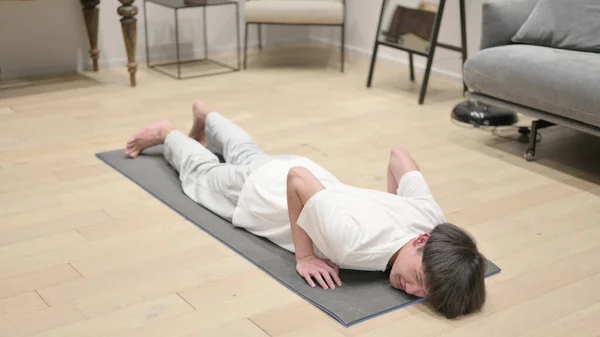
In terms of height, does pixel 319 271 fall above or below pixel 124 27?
below

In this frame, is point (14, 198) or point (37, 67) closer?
point (14, 198)

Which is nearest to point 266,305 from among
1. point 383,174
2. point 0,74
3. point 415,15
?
point 383,174

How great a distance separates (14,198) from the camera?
2846 millimetres

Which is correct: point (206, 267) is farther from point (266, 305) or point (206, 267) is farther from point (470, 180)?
point (470, 180)

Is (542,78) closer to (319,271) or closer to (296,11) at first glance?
(319,271)

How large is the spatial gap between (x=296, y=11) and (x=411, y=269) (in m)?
2.88

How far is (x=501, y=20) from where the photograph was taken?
137 inches

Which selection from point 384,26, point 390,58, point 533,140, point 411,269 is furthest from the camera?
point 390,58

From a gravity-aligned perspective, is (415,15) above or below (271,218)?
above

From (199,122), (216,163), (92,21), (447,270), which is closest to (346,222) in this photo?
(447,270)

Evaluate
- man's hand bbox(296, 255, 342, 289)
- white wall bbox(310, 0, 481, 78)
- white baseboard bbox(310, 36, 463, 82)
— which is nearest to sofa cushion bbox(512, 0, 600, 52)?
white wall bbox(310, 0, 481, 78)

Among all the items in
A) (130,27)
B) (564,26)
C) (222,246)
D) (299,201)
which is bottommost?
(222,246)

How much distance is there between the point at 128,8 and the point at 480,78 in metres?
1.99

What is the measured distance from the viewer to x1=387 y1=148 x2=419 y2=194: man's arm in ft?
8.14
